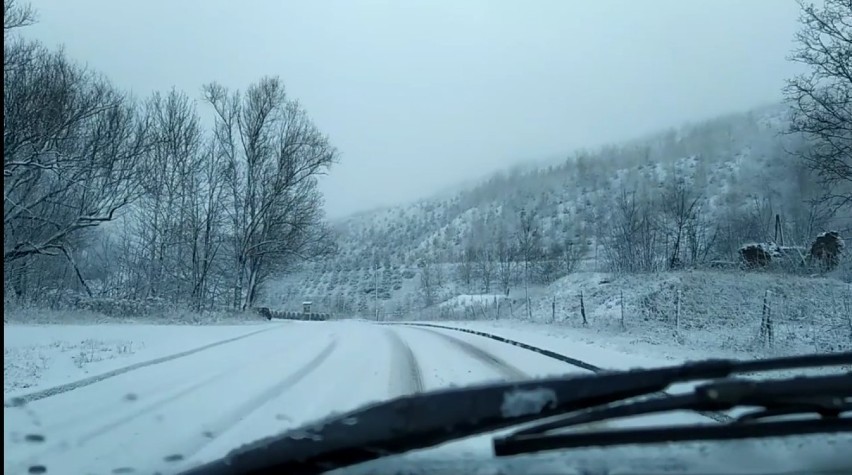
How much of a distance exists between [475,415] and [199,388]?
613 cm

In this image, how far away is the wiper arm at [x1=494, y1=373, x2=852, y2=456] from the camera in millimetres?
2260

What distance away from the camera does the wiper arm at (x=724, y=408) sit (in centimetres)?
226

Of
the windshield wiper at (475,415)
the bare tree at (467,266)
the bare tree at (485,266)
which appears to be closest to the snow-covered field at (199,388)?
the windshield wiper at (475,415)

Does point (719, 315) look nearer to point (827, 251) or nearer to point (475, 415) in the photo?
point (827, 251)

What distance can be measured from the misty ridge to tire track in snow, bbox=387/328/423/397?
10.3 m

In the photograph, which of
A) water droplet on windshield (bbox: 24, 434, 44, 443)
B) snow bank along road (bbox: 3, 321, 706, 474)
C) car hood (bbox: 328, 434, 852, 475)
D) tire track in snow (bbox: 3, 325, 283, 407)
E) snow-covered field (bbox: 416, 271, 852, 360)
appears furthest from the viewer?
snow-covered field (bbox: 416, 271, 852, 360)

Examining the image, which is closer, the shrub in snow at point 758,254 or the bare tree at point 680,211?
the shrub in snow at point 758,254

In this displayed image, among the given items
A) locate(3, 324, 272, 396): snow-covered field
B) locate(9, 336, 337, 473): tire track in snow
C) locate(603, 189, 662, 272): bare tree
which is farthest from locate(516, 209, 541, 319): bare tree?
locate(9, 336, 337, 473): tire track in snow

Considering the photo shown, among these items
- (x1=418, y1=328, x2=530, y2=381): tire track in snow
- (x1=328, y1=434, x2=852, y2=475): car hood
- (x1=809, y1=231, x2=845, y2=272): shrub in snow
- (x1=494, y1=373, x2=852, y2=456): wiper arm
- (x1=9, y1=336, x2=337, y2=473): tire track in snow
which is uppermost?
(x1=809, y1=231, x2=845, y2=272): shrub in snow

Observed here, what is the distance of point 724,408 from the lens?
2258 mm

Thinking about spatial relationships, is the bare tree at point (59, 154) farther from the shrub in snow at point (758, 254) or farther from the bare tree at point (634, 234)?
the bare tree at point (634, 234)

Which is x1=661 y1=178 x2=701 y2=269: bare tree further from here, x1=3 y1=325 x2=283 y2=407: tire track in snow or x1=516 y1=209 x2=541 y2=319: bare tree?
x1=3 y1=325 x2=283 y2=407: tire track in snow

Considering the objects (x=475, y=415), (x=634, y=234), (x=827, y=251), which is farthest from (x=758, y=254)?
(x=475, y=415)

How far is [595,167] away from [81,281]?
3858cm
